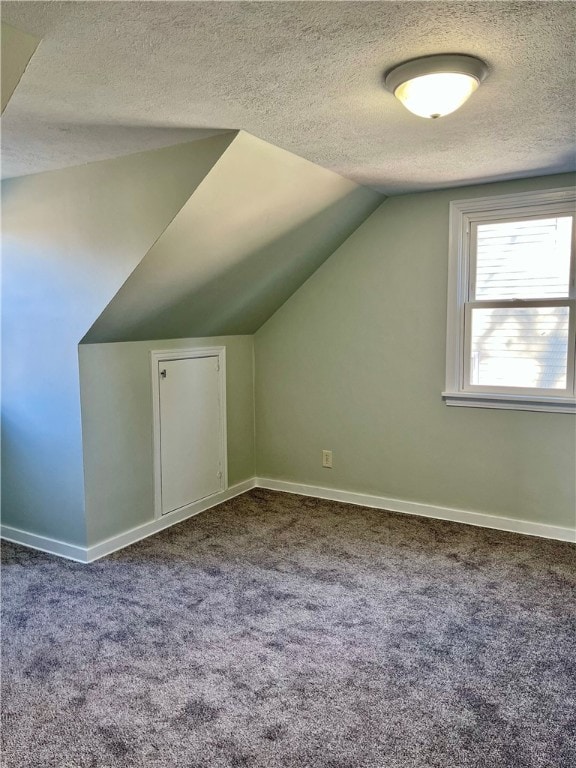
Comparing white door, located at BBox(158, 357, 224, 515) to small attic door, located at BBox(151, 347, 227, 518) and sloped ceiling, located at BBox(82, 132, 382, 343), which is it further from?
sloped ceiling, located at BBox(82, 132, 382, 343)

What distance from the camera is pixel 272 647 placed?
232 cm

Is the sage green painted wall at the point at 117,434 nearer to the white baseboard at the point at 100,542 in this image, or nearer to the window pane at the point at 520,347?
the white baseboard at the point at 100,542

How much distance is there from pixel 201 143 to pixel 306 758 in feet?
7.85

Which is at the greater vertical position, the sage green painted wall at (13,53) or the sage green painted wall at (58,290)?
the sage green painted wall at (13,53)

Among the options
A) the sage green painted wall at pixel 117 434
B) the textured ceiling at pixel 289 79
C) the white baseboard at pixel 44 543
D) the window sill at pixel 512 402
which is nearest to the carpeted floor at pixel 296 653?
the white baseboard at pixel 44 543

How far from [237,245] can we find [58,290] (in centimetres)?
Answer: 103

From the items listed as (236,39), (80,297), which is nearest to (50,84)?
(236,39)

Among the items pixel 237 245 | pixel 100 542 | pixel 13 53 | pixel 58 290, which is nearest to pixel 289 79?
pixel 13 53

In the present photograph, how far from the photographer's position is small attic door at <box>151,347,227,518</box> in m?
3.60

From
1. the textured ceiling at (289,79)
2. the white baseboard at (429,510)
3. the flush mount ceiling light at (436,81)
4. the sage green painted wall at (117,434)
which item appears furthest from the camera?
the white baseboard at (429,510)

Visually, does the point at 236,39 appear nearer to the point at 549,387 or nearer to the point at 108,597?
the point at 108,597

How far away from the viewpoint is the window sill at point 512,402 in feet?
10.8

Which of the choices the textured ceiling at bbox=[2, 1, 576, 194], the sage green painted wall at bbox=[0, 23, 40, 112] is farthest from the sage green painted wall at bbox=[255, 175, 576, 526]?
the sage green painted wall at bbox=[0, 23, 40, 112]

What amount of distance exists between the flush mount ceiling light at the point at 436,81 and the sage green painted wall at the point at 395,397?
165 centimetres
